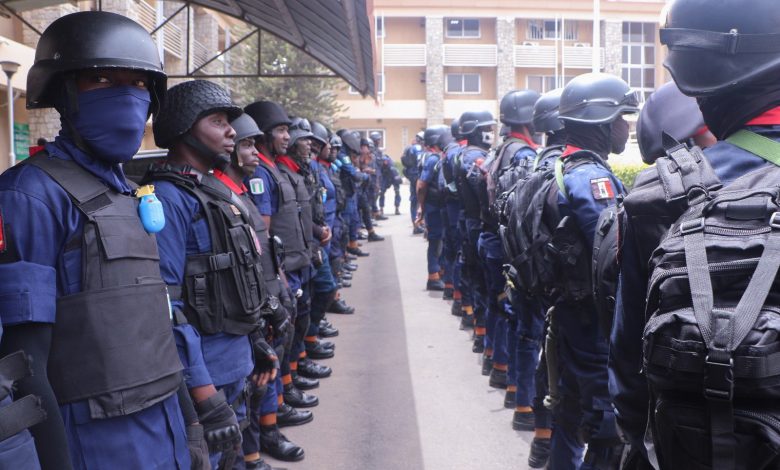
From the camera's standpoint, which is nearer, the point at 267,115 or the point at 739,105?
the point at 739,105

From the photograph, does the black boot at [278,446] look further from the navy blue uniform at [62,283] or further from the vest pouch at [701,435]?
the vest pouch at [701,435]

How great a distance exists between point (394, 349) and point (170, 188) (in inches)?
197

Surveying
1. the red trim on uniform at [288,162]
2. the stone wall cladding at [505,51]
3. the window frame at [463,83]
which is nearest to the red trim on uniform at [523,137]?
the red trim on uniform at [288,162]

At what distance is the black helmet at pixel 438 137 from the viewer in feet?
38.1

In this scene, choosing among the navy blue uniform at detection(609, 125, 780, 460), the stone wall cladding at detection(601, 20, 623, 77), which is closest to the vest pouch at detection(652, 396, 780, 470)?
the navy blue uniform at detection(609, 125, 780, 460)

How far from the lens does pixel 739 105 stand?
6.23ft

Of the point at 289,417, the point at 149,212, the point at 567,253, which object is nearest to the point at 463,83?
the point at 289,417

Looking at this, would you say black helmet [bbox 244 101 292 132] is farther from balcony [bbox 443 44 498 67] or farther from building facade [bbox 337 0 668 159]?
balcony [bbox 443 44 498 67]

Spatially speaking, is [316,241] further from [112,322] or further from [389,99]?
[389,99]

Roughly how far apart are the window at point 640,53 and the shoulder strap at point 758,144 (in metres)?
44.7

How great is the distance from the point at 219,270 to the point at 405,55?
40455 millimetres

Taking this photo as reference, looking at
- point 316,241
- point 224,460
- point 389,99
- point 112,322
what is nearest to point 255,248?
point 224,460

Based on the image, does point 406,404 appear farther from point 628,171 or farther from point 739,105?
point 628,171

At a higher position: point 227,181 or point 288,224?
point 227,181
